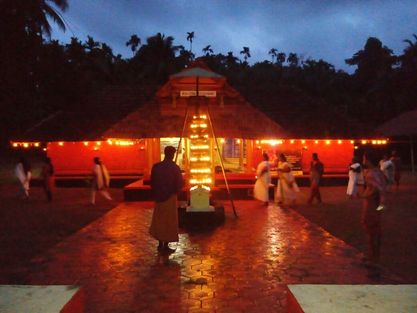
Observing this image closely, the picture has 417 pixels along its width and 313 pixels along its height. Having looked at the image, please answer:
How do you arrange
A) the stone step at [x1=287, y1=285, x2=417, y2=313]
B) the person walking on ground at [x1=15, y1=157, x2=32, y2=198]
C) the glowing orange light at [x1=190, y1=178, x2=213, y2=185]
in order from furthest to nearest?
the person walking on ground at [x1=15, y1=157, x2=32, y2=198] → the glowing orange light at [x1=190, y1=178, x2=213, y2=185] → the stone step at [x1=287, y1=285, x2=417, y2=313]

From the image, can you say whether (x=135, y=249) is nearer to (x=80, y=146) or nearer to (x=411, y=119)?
(x=80, y=146)

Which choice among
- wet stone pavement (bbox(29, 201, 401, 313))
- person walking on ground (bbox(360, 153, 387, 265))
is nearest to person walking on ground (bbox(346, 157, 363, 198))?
wet stone pavement (bbox(29, 201, 401, 313))

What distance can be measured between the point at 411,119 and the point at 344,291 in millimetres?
28470

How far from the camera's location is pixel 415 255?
844cm

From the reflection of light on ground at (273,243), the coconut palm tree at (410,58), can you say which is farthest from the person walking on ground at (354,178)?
the coconut palm tree at (410,58)

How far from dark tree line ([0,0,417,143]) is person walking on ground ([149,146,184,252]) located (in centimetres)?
1496

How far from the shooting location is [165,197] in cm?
824

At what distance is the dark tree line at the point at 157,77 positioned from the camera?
22219 millimetres

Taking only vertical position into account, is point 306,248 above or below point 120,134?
below

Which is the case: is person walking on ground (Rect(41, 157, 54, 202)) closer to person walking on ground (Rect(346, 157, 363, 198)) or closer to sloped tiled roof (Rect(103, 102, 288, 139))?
sloped tiled roof (Rect(103, 102, 288, 139))

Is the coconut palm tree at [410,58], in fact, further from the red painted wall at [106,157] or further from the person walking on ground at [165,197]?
the person walking on ground at [165,197]

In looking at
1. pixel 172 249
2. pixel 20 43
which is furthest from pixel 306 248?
pixel 20 43

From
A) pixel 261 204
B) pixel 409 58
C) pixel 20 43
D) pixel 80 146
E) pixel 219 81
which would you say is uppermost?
pixel 409 58

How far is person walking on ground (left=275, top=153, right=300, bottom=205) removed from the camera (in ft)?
50.2
